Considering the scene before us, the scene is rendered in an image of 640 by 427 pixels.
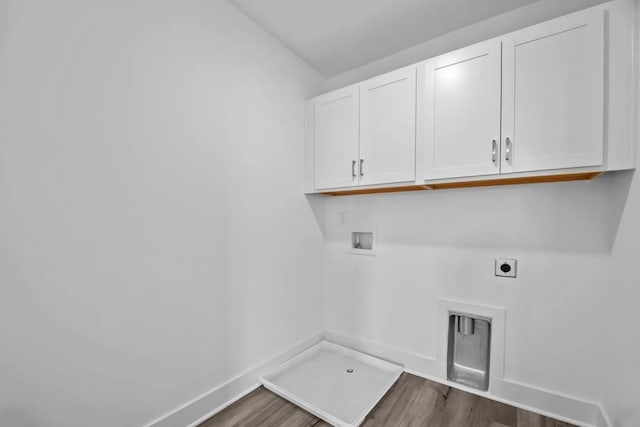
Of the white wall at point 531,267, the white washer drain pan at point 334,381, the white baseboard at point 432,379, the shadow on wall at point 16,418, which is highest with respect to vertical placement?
the white wall at point 531,267

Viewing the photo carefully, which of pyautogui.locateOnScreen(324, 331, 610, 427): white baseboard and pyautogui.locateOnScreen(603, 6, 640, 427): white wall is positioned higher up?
pyautogui.locateOnScreen(603, 6, 640, 427): white wall

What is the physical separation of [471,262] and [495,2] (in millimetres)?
1580

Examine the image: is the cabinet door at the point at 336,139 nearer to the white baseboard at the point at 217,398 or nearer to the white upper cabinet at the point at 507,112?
the white upper cabinet at the point at 507,112

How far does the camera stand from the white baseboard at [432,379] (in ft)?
4.58

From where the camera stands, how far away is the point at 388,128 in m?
1.79

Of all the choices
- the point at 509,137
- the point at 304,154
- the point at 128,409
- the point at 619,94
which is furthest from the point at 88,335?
the point at 619,94

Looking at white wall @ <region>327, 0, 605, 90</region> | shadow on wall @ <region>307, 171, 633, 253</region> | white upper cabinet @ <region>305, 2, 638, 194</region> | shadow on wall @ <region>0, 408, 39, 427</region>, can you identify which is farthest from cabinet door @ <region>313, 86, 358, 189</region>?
shadow on wall @ <region>0, 408, 39, 427</region>

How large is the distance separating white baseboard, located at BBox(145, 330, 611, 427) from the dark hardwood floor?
41 mm

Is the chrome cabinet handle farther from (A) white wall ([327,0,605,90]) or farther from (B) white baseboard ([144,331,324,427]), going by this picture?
(B) white baseboard ([144,331,324,427])

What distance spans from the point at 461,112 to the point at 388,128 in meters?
0.44

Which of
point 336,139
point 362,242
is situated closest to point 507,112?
point 336,139

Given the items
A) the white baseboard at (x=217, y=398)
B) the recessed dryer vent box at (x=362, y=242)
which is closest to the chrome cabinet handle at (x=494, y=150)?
the recessed dryer vent box at (x=362, y=242)

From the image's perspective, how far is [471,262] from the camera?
1.75m

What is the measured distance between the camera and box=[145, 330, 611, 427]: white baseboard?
1.40 m
